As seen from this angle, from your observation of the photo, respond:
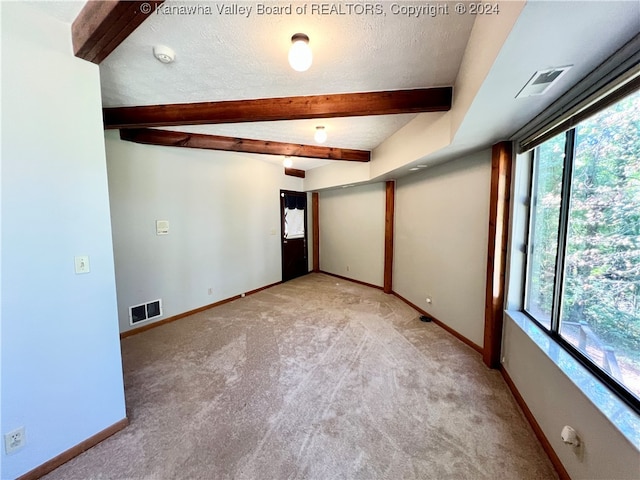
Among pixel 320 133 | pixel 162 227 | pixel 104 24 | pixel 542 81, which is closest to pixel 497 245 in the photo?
pixel 542 81

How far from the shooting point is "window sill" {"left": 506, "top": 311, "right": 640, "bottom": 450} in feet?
3.47

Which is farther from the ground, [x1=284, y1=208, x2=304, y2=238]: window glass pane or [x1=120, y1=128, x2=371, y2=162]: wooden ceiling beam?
[x1=120, y1=128, x2=371, y2=162]: wooden ceiling beam

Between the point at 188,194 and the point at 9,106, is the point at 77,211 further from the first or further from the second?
the point at 188,194

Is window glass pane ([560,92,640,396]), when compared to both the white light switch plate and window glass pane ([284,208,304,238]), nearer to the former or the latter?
the white light switch plate

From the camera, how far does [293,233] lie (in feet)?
18.8

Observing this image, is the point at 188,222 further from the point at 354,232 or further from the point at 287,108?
the point at 354,232

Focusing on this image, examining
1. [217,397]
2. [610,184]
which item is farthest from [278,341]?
[610,184]

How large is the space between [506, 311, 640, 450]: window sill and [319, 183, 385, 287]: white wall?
10.4 ft

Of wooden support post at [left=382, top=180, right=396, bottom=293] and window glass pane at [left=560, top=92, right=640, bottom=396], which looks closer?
window glass pane at [left=560, top=92, right=640, bottom=396]

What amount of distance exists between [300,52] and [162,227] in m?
3.03

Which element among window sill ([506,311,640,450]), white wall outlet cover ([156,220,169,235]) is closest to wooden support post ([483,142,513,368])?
window sill ([506,311,640,450])

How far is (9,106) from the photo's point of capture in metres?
1.28

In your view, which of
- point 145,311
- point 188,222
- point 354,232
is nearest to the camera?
point 145,311

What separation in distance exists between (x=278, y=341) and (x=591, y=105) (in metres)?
3.17
